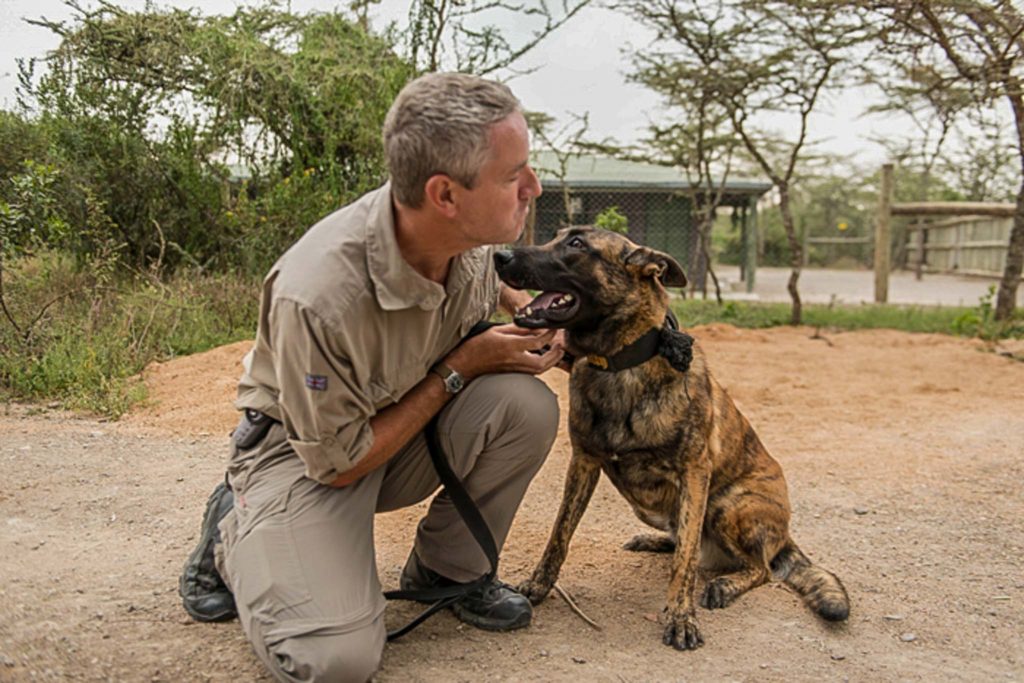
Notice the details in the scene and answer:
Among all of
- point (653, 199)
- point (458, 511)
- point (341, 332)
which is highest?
point (653, 199)

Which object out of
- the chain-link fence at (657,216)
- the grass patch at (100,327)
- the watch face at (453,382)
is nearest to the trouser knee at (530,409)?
the watch face at (453,382)

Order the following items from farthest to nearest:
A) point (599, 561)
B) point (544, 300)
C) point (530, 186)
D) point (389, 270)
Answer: point (599, 561) → point (544, 300) → point (530, 186) → point (389, 270)

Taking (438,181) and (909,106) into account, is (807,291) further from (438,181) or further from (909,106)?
(438,181)

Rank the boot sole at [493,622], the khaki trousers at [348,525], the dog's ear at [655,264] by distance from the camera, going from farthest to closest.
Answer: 1. the dog's ear at [655,264]
2. the boot sole at [493,622]
3. the khaki trousers at [348,525]

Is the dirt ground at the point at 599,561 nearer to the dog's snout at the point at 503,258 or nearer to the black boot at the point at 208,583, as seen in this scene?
the black boot at the point at 208,583

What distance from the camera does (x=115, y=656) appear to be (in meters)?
2.53

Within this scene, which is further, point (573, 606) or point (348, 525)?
point (573, 606)

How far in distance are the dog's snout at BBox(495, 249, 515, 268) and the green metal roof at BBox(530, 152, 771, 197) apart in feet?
36.0

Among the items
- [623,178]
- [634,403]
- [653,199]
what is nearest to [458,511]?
[634,403]

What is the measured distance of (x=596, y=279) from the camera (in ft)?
9.86

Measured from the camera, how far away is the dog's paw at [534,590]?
3.10 metres

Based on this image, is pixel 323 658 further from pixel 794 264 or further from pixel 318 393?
pixel 794 264

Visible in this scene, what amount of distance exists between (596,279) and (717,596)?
1.20 m

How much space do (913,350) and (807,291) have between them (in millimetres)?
7947
